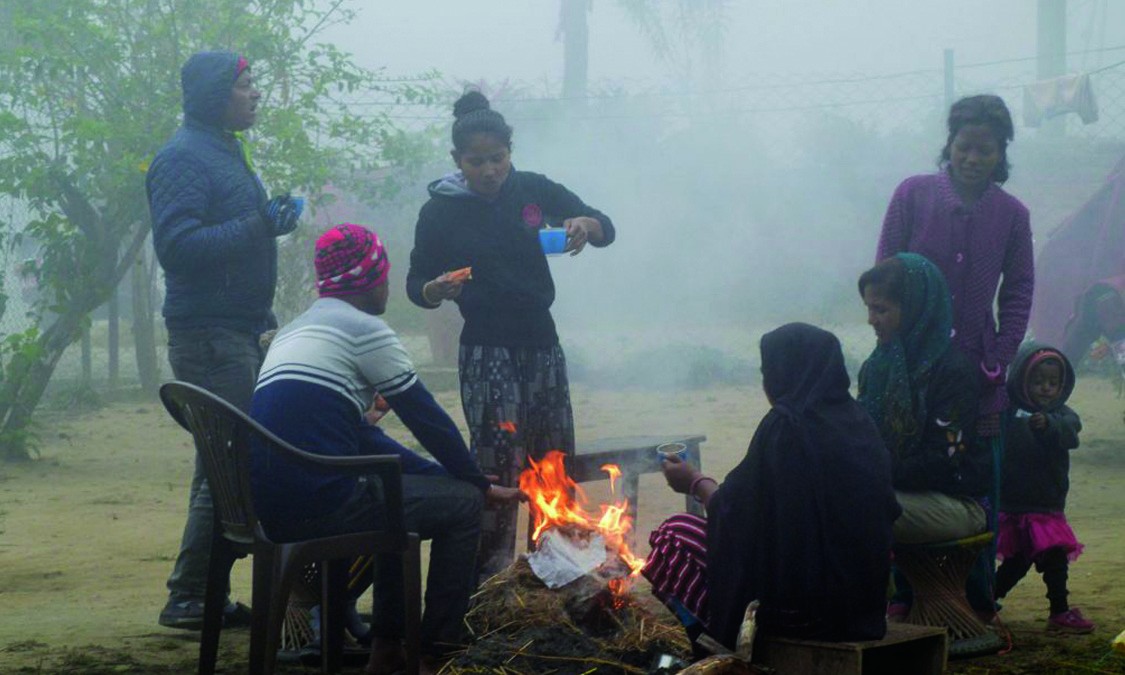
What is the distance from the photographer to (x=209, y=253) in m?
4.88

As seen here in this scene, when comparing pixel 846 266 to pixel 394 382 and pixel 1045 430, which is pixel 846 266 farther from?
pixel 394 382

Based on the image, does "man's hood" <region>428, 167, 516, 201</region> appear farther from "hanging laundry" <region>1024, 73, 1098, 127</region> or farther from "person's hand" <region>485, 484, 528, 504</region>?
"hanging laundry" <region>1024, 73, 1098, 127</region>

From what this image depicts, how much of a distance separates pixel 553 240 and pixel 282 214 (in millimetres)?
1053

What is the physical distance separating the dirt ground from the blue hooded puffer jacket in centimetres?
126

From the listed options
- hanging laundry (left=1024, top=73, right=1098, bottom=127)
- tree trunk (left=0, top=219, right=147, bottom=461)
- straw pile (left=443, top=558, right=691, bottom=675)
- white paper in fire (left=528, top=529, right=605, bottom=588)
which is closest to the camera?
straw pile (left=443, top=558, right=691, bottom=675)

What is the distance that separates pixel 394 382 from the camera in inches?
160

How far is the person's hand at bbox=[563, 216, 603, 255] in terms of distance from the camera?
5090 mm

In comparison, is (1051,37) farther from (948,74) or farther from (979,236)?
(979,236)

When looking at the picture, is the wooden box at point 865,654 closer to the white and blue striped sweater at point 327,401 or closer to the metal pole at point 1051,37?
the white and blue striped sweater at point 327,401

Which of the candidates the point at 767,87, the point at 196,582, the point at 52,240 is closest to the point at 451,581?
the point at 196,582

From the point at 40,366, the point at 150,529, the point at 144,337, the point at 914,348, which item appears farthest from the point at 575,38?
the point at 914,348

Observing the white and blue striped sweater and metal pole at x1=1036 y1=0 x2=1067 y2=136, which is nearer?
the white and blue striped sweater

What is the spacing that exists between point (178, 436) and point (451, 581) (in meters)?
8.06

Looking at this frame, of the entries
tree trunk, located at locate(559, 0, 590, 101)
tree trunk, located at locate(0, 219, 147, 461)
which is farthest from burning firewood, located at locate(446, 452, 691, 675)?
tree trunk, located at locate(559, 0, 590, 101)
